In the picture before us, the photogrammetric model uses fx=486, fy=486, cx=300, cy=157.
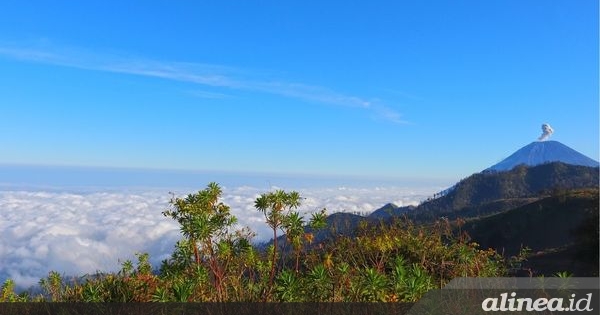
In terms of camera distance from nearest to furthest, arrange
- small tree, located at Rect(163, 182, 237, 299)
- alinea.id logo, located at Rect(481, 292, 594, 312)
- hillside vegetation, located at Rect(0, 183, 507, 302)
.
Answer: alinea.id logo, located at Rect(481, 292, 594, 312), hillside vegetation, located at Rect(0, 183, 507, 302), small tree, located at Rect(163, 182, 237, 299)

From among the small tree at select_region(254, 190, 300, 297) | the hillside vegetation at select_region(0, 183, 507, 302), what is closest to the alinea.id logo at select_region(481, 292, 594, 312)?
the hillside vegetation at select_region(0, 183, 507, 302)

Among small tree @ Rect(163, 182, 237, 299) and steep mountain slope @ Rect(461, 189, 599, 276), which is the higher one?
small tree @ Rect(163, 182, 237, 299)

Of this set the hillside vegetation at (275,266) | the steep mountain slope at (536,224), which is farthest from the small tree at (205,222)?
the steep mountain slope at (536,224)

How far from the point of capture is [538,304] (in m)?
4.66

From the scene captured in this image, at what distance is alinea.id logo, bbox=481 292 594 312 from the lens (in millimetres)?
4590

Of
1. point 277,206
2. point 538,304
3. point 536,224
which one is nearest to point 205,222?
point 277,206

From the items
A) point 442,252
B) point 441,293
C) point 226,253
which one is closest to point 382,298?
point 441,293

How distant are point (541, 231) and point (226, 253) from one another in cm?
10596

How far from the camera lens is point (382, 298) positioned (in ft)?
16.6

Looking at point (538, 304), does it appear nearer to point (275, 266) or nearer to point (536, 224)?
point (275, 266)

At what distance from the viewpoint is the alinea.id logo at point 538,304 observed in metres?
4.59

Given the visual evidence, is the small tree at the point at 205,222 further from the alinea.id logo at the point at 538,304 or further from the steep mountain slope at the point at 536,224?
the steep mountain slope at the point at 536,224

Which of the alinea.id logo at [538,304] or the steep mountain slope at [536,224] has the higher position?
the alinea.id logo at [538,304]

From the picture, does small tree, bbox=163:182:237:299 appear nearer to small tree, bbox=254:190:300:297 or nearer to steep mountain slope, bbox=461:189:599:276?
small tree, bbox=254:190:300:297
